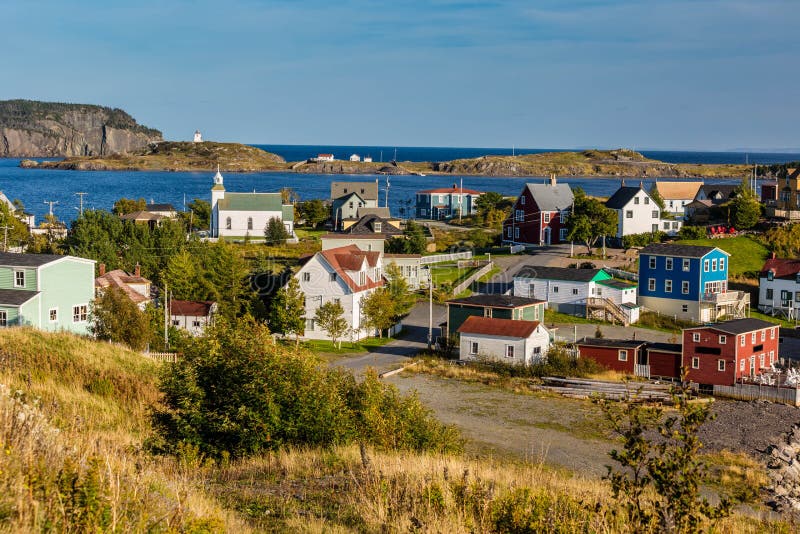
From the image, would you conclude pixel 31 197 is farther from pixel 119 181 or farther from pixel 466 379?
pixel 466 379

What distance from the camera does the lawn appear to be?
51844mm

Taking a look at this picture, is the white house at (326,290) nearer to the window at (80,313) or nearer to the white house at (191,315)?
the white house at (191,315)

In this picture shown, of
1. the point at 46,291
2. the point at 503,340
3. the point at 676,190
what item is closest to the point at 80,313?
the point at 46,291

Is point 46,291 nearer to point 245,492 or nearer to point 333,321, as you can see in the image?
point 333,321

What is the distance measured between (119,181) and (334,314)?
152m

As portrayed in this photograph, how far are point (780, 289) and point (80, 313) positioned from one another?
35.5m

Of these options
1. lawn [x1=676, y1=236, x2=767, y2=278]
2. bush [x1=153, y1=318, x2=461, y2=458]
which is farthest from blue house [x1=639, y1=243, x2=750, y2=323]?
bush [x1=153, y1=318, x2=461, y2=458]

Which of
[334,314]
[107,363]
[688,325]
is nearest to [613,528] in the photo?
[107,363]

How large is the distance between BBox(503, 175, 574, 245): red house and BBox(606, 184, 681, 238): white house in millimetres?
3642

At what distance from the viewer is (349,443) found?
1431 centimetres

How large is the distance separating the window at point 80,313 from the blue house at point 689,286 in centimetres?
2830

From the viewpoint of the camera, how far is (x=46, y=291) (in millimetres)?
32719

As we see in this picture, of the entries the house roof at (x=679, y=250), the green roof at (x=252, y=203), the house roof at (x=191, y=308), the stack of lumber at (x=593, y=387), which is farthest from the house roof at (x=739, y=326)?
the green roof at (x=252, y=203)

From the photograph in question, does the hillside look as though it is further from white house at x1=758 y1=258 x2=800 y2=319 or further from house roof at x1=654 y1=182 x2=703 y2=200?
house roof at x1=654 y1=182 x2=703 y2=200
